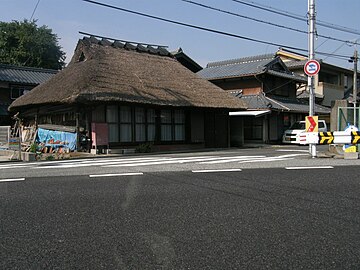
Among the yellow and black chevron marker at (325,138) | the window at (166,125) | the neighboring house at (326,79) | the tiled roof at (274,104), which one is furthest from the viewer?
Answer: the neighboring house at (326,79)

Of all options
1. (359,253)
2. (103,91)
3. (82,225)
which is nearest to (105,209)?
(82,225)

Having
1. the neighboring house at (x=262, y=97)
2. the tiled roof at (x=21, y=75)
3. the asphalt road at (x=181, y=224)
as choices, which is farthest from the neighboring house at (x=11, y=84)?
the asphalt road at (x=181, y=224)

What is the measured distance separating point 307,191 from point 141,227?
3704 millimetres

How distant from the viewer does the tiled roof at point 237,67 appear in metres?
28.8

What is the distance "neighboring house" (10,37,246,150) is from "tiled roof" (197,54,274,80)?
19.0 ft

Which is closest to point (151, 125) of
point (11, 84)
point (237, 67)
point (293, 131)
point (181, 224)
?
point (293, 131)

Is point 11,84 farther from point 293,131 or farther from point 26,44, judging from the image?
point 293,131

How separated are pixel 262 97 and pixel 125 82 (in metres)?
12.1

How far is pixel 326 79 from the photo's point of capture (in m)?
40.6

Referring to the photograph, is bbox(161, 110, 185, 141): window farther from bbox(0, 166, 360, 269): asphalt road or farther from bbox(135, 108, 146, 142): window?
bbox(0, 166, 360, 269): asphalt road

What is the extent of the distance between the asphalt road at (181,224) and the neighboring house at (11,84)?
2537 cm

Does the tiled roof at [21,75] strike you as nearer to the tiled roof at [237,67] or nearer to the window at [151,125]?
the tiled roof at [237,67]

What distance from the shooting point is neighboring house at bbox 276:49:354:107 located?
36.9m

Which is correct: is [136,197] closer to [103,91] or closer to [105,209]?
[105,209]
